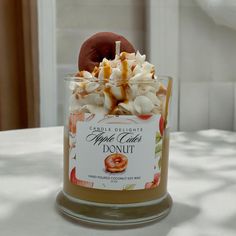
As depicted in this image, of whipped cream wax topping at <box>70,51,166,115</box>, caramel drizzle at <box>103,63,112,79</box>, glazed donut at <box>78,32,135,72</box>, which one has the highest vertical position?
glazed donut at <box>78,32,135,72</box>

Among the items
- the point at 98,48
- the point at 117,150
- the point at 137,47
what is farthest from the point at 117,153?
the point at 137,47

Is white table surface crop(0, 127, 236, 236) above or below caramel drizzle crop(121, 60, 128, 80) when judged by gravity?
below

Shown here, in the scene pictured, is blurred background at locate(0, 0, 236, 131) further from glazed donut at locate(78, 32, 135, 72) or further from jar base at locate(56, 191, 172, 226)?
jar base at locate(56, 191, 172, 226)

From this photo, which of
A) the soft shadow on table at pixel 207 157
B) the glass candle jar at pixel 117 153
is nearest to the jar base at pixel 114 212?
the glass candle jar at pixel 117 153

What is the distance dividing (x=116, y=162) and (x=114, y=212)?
2.2 inches

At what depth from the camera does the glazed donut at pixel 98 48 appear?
0.58 m

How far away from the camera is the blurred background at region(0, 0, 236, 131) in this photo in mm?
1231

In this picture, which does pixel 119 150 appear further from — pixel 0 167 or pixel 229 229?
pixel 0 167

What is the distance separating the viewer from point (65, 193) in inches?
21.4

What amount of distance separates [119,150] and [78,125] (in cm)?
5

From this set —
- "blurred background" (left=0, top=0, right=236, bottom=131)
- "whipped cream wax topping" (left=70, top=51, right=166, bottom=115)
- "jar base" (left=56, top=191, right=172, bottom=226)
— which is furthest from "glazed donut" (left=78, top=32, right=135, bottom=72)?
"blurred background" (left=0, top=0, right=236, bottom=131)

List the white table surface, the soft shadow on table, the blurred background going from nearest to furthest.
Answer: the white table surface, the soft shadow on table, the blurred background

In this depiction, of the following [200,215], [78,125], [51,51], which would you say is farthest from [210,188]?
[51,51]

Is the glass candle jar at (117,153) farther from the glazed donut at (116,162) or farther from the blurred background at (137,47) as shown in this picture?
the blurred background at (137,47)
